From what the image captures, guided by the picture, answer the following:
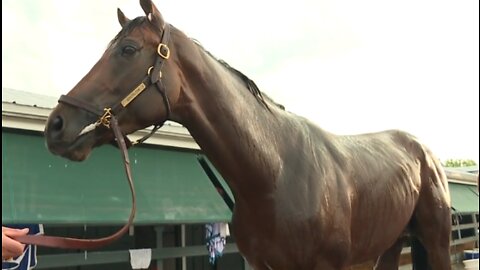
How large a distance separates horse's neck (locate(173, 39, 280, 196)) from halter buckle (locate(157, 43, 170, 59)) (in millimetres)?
99

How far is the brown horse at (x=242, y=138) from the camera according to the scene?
7.06 ft

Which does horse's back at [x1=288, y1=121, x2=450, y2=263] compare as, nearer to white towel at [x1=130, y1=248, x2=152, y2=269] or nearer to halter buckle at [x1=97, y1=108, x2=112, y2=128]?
halter buckle at [x1=97, y1=108, x2=112, y2=128]

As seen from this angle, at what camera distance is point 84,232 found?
629 cm

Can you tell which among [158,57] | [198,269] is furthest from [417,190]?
[198,269]

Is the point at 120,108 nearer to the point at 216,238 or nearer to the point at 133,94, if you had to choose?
the point at 133,94

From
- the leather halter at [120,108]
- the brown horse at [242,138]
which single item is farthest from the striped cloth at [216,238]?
the leather halter at [120,108]

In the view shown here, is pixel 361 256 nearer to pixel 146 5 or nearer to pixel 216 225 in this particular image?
pixel 146 5

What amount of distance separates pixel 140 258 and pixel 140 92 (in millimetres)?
3117

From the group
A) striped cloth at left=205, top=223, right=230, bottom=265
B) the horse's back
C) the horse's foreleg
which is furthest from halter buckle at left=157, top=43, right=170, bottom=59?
striped cloth at left=205, top=223, right=230, bottom=265

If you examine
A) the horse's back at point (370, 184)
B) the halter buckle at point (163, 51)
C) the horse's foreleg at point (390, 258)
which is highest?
the halter buckle at point (163, 51)

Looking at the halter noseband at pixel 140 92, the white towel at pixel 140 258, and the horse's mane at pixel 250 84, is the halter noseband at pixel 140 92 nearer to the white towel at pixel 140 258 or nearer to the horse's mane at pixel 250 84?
the horse's mane at pixel 250 84

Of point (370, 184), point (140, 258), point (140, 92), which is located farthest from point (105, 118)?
point (140, 258)

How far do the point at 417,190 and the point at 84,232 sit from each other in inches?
169

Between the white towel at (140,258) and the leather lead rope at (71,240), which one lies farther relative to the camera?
the white towel at (140,258)
